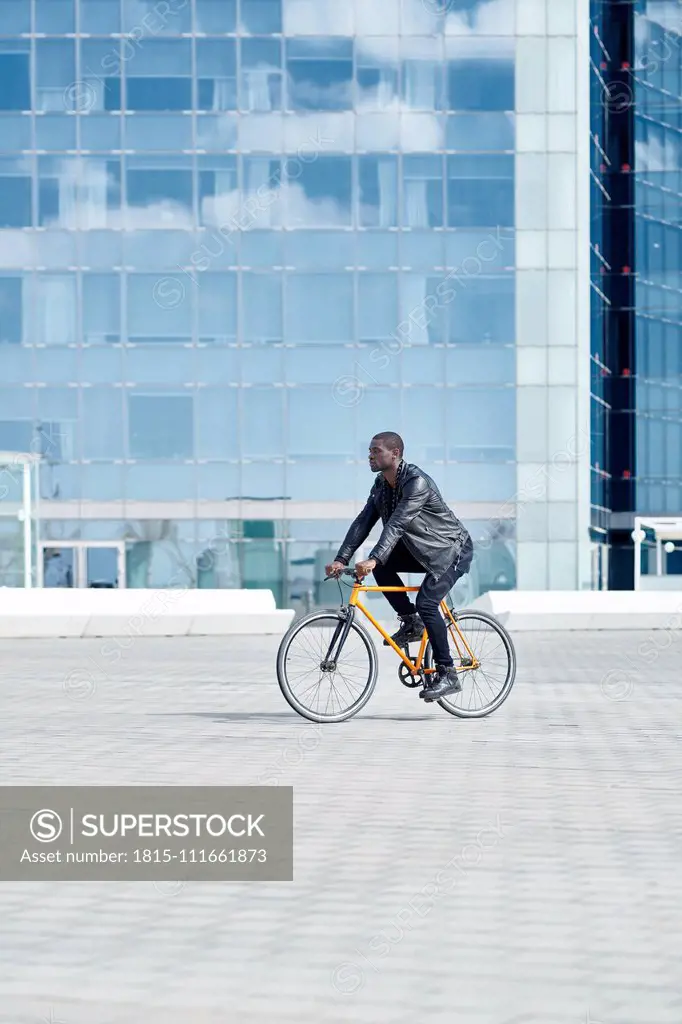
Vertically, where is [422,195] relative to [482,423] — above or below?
above

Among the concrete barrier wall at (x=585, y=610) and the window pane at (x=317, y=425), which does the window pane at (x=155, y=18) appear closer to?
the window pane at (x=317, y=425)

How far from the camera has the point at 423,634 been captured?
39.3ft

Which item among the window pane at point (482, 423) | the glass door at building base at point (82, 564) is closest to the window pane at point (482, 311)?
the window pane at point (482, 423)

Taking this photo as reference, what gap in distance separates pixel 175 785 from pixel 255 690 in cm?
713

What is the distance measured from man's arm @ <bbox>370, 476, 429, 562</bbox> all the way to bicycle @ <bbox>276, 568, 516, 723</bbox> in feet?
0.77

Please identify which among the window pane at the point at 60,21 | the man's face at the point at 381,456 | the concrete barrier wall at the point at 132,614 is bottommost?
the concrete barrier wall at the point at 132,614

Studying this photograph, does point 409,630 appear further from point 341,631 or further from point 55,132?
point 55,132

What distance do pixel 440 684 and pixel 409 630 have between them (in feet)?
1.31

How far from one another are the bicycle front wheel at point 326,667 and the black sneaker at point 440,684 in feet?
1.14

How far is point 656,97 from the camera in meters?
66.1

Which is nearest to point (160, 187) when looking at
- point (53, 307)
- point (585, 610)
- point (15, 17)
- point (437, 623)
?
point (53, 307)

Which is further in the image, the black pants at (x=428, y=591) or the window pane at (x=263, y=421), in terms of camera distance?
the window pane at (x=263, y=421)

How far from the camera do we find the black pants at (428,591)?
1183 cm

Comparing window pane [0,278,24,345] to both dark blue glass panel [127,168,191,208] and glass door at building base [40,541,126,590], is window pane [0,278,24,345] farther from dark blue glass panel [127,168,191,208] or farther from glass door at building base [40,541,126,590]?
glass door at building base [40,541,126,590]
